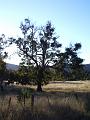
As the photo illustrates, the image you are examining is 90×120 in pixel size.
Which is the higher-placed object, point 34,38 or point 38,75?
point 34,38

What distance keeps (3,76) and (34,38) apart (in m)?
8.42

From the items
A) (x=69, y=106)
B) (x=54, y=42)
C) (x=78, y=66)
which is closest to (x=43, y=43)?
(x=54, y=42)

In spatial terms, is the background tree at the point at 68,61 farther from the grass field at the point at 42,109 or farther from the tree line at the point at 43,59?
the grass field at the point at 42,109

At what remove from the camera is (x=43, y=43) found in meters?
57.8

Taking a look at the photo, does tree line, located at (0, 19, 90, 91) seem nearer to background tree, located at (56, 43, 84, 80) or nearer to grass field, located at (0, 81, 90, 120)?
background tree, located at (56, 43, 84, 80)

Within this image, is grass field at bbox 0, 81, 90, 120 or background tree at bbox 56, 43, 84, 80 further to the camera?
background tree at bbox 56, 43, 84, 80

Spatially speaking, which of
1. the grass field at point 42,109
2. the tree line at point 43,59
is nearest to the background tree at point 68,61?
the tree line at point 43,59

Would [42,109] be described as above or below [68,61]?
below

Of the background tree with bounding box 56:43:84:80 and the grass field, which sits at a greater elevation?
the background tree with bounding box 56:43:84:80

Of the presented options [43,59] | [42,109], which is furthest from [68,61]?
[42,109]

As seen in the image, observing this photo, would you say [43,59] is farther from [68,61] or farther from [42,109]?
[42,109]

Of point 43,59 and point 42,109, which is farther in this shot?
point 43,59

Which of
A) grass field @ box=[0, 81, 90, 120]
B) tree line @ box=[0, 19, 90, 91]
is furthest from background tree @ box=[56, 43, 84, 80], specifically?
grass field @ box=[0, 81, 90, 120]

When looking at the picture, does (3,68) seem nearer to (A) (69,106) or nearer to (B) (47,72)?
(B) (47,72)
